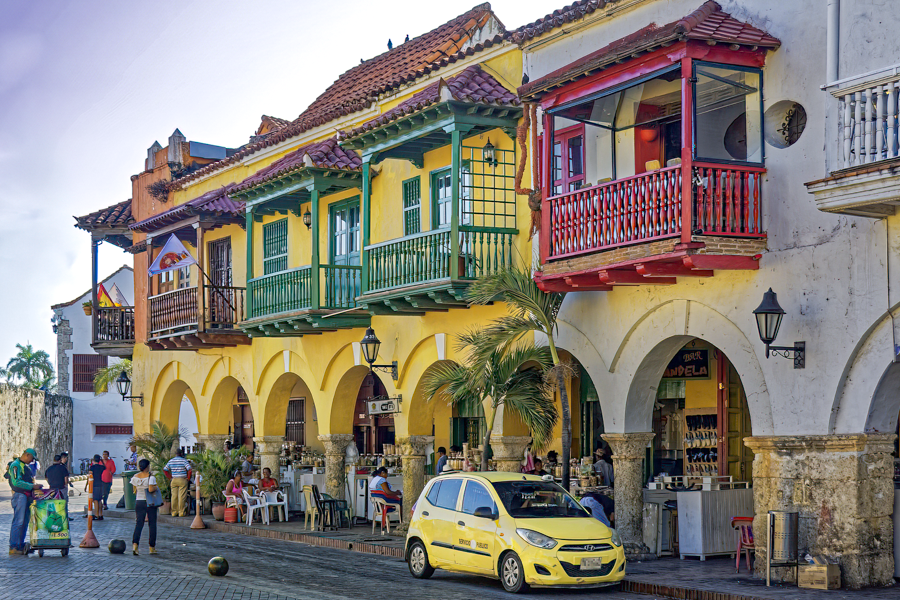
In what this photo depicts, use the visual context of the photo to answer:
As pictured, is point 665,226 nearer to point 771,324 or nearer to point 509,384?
point 771,324

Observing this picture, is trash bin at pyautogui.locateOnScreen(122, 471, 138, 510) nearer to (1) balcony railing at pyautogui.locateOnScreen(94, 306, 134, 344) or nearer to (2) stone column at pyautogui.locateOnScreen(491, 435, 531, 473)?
(1) balcony railing at pyautogui.locateOnScreen(94, 306, 134, 344)

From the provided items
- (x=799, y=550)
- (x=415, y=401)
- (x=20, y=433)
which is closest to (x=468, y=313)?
(x=415, y=401)

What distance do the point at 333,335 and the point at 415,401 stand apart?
3.28m

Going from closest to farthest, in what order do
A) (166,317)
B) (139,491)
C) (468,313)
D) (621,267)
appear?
1. (621,267)
2. (139,491)
3. (468,313)
4. (166,317)

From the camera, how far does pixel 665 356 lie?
51.7 ft

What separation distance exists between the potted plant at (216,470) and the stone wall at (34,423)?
66.2 ft

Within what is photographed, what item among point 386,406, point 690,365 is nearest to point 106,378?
point 386,406

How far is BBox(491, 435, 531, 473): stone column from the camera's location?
18234 millimetres

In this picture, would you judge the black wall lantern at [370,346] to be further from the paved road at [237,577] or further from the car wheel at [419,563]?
the car wheel at [419,563]

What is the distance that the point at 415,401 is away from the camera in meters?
20.4

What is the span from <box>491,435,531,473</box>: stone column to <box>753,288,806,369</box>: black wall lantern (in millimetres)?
6027

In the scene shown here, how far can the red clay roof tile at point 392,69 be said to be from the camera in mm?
21391

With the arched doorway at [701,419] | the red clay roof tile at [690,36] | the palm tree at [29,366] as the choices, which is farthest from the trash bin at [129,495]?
the palm tree at [29,366]

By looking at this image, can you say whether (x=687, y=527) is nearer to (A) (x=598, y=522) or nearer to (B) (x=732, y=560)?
(B) (x=732, y=560)
